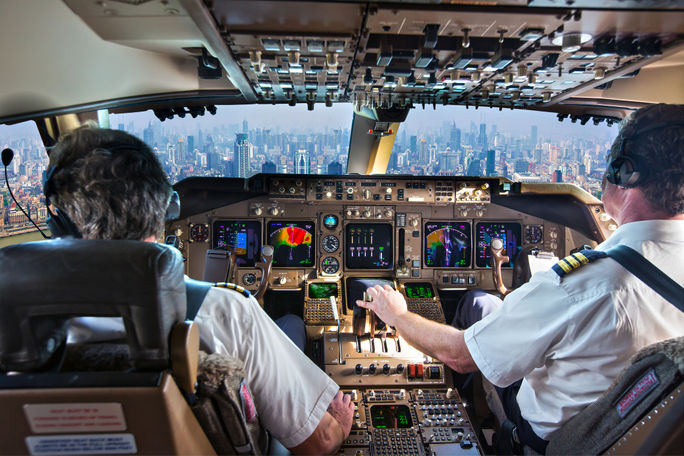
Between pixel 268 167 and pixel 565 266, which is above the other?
pixel 268 167

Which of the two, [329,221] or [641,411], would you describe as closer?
[641,411]

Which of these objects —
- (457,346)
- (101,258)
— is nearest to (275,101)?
(457,346)

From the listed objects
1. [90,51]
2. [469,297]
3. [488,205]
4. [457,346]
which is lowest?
[469,297]

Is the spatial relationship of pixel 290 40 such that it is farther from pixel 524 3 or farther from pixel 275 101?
pixel 275 101

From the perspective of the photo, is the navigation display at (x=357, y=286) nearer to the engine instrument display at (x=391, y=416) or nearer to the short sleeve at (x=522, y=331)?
the engine instrument display at (x=391, y=416)

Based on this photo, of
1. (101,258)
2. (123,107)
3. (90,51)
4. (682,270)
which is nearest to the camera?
(101,258)

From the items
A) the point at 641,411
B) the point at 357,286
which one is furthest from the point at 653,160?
the point at 357,286

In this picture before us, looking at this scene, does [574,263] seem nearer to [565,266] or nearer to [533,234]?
[565,266]
